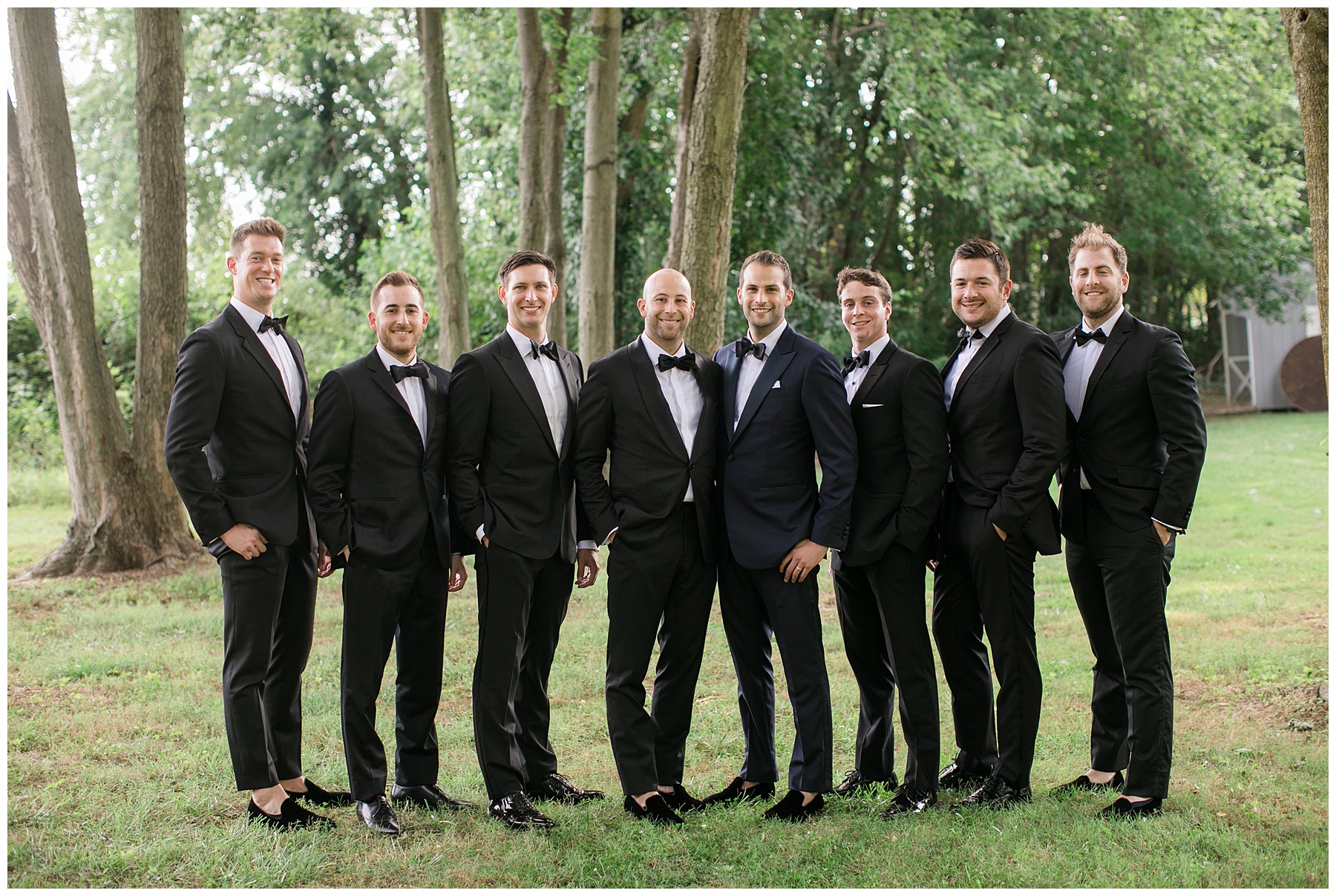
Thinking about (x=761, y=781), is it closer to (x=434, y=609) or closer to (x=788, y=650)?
(x=788, y=650)

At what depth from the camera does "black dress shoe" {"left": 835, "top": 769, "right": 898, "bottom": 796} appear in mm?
4566

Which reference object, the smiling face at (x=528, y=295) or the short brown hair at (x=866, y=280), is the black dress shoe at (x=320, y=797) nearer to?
the smiling face at (x=528, y=295)

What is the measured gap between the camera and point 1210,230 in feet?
78.9

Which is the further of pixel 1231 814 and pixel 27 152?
pixel 27 152

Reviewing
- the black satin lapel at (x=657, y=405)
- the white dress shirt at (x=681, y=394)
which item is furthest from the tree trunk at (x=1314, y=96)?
the black satin lapel at (x=657, y=405)

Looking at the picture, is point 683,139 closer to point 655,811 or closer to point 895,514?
point 895,514

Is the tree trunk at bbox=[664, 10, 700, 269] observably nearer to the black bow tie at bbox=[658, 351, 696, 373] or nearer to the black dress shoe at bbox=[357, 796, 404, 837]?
the black bow tie at bbox=[658, 351, 696, 373]

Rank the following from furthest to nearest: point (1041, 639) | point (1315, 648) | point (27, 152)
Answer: point (27, 152) → point (1041, 639) → point (1315, 648)

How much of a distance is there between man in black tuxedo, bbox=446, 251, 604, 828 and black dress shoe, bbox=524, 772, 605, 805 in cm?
2

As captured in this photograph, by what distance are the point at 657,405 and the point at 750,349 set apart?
1.60 feet

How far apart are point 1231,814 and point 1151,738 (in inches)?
17.1

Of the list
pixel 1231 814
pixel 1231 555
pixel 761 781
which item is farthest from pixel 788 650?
pixel 1231 555

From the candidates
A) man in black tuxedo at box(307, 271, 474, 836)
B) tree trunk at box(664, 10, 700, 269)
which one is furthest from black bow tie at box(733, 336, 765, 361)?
tree trunk at box(664, 10, 700, 269)

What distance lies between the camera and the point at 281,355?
177 inches
